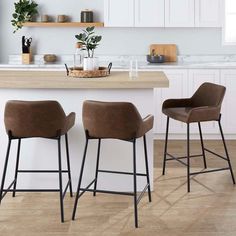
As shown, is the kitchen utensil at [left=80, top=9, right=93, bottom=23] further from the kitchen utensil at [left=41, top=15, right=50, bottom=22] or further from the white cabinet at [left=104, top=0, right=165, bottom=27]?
the kitchen utensil at [left=41, top=15, right=50, bottom=22]

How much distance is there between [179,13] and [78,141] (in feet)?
10.0

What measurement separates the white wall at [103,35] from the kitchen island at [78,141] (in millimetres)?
2710

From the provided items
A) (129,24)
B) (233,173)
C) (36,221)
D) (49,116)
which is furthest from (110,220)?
(129,24)

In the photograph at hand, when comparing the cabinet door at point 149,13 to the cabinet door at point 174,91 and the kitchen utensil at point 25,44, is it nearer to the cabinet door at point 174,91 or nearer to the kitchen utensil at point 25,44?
the cabinet door at point 174,91

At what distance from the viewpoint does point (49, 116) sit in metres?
3.97

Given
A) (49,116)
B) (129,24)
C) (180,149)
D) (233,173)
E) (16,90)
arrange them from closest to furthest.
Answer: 1. (49,116)
2. (16,90)
3. (233,173)
4. (180,149)
5. (129,24)

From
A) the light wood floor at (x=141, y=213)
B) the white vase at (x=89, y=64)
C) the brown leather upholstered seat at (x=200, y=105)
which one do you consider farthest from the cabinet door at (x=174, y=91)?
the white vase at (x=89, y=64)

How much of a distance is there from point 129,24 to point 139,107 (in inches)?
107

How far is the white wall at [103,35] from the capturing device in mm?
7297

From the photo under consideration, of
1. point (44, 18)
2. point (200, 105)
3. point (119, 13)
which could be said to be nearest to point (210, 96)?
point (200, 105)

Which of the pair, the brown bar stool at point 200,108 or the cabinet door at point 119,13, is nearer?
the brown bar stool at point 200,108

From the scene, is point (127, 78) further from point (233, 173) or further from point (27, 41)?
point (27, 41)

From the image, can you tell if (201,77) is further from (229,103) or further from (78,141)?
(78,141)

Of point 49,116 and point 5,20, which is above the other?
point 5,20
